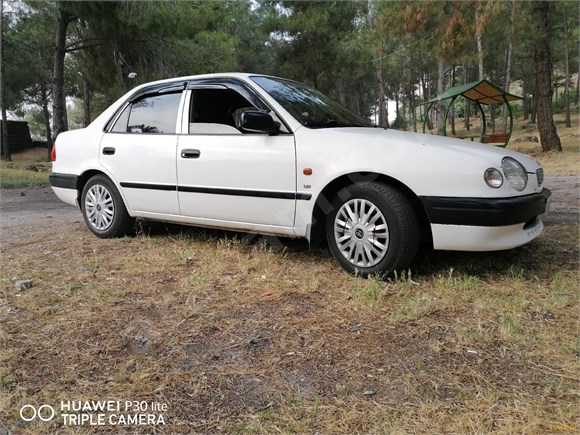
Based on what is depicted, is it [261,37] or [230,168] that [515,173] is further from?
[261,37]

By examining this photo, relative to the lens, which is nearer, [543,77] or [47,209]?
[47,209]

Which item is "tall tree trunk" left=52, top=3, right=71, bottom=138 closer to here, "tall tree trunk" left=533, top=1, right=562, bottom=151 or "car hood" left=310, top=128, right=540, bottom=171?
"car hood" left=310, top=128, right=540, bottom=171

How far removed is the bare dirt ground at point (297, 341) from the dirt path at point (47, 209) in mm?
1521

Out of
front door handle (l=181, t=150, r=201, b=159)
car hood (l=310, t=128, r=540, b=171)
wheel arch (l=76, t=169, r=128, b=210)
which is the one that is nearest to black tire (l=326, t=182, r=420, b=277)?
car hood (l=310, t=128, r=540, b=171)

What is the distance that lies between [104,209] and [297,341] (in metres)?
2.96

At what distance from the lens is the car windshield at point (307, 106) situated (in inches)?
138

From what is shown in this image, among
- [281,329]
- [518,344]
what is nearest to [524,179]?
[518,344]

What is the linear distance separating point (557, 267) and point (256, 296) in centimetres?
224

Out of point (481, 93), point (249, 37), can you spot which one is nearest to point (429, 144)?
point (481, 93)

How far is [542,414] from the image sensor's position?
1.69 m

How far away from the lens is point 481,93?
12586 millimetres

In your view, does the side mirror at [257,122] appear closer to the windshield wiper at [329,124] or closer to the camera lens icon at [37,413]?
the windshield wiper at [329,124]

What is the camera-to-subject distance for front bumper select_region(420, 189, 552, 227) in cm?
274

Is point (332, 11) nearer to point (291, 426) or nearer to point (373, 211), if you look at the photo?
point (373, 211)
